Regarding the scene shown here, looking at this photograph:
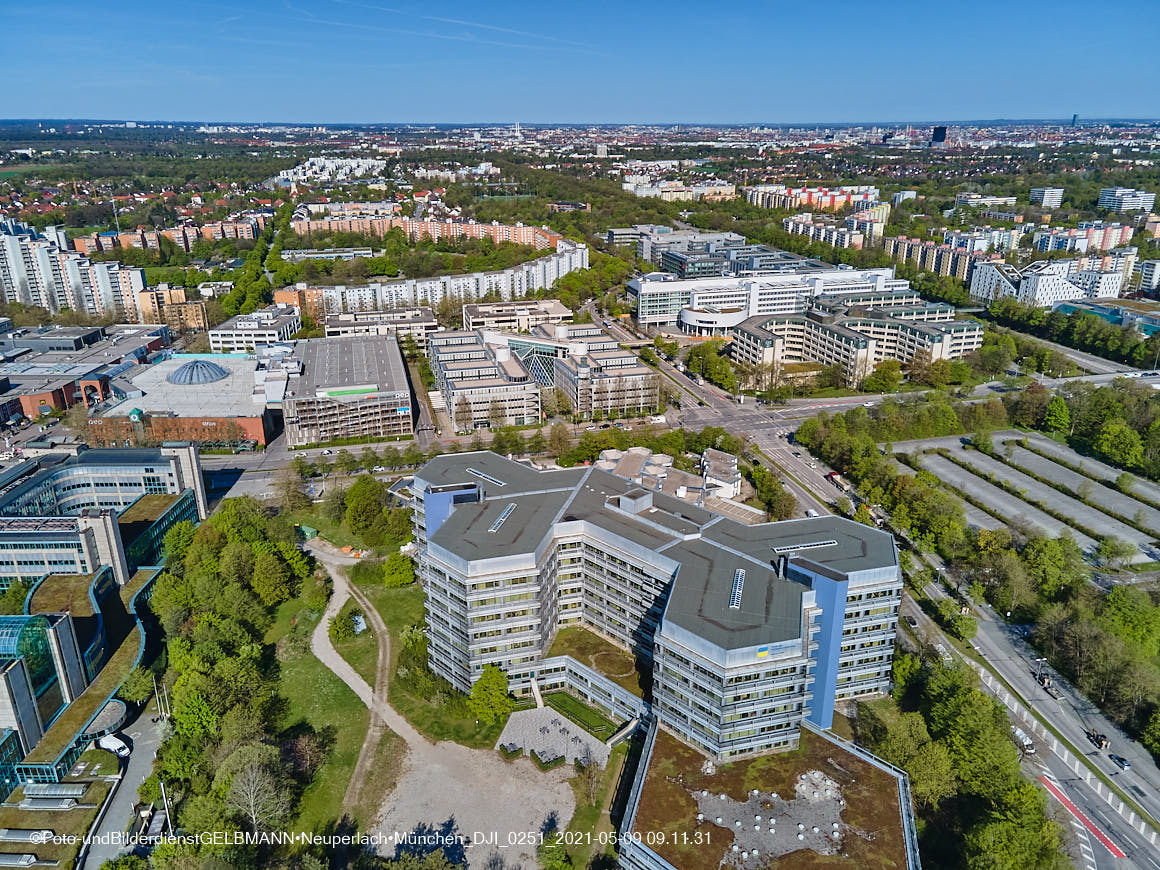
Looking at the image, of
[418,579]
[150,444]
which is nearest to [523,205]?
[150,444]

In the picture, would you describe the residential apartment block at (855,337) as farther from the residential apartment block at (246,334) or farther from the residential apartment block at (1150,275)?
the residential apartment block at (246,334)

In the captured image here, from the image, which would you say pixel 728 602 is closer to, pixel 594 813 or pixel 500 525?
pixel 594 813

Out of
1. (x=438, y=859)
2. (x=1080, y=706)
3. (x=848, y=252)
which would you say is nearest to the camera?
(x=438, y=859)

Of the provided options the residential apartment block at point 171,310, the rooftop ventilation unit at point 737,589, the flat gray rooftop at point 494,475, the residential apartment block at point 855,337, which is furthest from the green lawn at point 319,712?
the residential apartment block at point 171,310

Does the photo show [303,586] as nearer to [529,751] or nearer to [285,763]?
[285,763]

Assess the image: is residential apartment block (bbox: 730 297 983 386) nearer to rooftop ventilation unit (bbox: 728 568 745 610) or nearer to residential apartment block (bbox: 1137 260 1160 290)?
residential apartment block (bbox: 1137 260 1160 290)

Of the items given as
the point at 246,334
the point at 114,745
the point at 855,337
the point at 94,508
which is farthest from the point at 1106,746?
the point at 246,334
